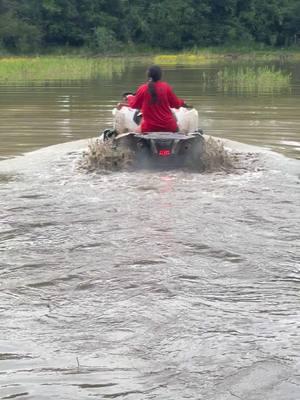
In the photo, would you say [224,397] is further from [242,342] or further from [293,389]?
[242,342]

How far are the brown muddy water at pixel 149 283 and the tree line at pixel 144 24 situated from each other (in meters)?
49.7

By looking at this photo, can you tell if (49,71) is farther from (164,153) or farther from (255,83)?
(164,153)

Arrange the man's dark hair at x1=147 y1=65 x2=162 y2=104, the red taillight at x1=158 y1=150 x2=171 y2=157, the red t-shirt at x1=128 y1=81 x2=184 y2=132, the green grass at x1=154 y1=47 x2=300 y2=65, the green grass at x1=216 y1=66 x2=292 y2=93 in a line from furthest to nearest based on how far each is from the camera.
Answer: the green grass at x1=154 y1=47 x2=300 y2=65
the green grass at x1=216 y1=66 x2=292 y2=93
the red t-shirt at x1=128 y1=81 x2=184 y2=132
the man's dark hair at x1=147 y1=65 x2=162 y2=104
the red taillight at x1=158 y1=150 x2=171 y2=157

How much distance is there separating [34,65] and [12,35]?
22.7 m

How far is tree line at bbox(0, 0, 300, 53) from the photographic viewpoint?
6119 cm

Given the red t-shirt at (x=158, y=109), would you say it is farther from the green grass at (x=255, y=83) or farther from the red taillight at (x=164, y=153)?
the green grass at (x=255, y=83)

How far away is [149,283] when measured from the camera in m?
5.70

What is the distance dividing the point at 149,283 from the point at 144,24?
61423 mm

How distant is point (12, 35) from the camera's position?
56.9 meters

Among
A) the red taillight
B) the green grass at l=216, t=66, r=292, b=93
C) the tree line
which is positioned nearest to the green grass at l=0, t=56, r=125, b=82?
the green grass at l=216, t=66, r=292, b=93

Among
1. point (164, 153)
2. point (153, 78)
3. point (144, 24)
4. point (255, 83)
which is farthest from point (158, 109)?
point (144, 24)

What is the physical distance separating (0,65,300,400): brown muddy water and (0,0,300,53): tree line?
1958 inches

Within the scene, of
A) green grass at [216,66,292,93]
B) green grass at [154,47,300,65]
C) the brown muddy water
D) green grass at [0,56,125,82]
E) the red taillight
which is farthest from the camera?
green grass at [154,47,300,65]

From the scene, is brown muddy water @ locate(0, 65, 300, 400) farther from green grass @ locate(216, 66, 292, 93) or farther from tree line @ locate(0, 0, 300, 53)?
tree line @ locate(0, 0, 300, 53)
